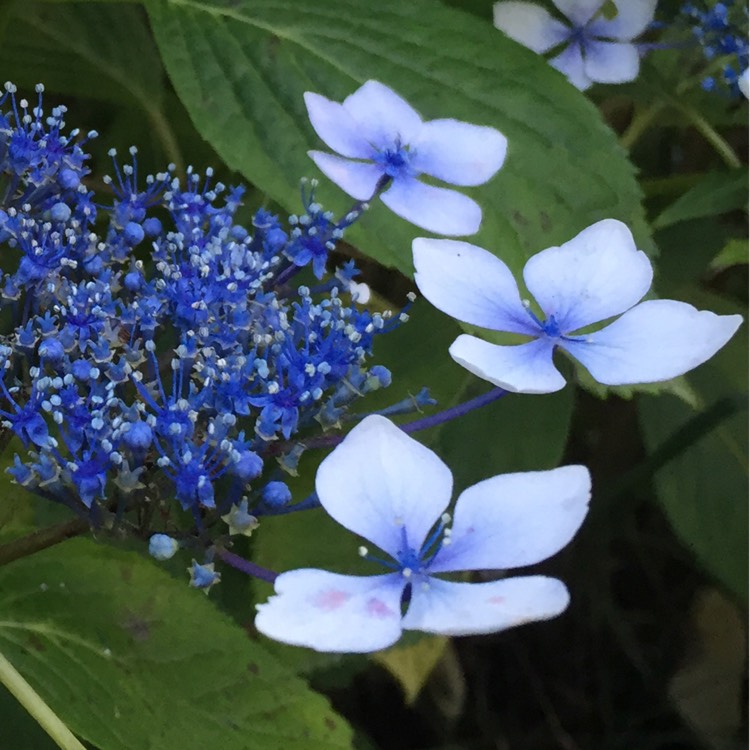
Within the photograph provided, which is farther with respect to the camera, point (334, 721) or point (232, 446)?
point (334, 721)

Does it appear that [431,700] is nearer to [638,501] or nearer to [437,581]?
[638,501]

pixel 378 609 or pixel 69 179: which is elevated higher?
pixel 69 179

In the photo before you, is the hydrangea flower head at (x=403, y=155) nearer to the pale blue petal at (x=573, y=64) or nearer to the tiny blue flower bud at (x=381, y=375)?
the tiny blue flower bud at (x=381, y=375)

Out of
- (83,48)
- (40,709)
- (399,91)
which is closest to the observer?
(40,709)

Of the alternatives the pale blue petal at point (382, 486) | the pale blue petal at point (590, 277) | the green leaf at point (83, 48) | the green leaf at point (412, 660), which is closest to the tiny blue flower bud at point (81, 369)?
the pale blue petal at point (382, 486)

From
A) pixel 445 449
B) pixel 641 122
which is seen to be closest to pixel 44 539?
pixel 445 449

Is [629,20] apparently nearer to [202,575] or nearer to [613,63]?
[613,63]

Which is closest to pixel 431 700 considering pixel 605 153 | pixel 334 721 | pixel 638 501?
pixel 638 501
